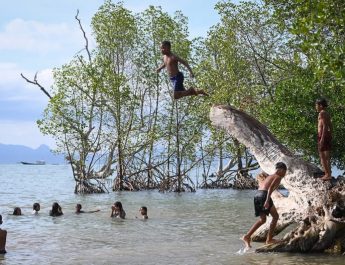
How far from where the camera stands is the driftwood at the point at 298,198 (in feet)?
40.6

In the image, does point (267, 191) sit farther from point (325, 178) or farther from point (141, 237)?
point (141, 237)

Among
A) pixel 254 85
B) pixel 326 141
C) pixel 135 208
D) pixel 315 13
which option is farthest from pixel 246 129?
pixel 254 85

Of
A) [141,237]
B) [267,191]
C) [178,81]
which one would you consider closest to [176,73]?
[178,81]

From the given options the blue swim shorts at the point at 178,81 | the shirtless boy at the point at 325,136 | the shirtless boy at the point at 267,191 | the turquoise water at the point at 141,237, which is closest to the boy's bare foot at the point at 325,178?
the shirtless boy at the point at 325,136

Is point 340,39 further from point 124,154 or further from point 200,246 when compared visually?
point 124,154

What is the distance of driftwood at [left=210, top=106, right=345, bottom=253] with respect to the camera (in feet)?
40.6

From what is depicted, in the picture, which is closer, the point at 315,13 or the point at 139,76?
the point at 315,13

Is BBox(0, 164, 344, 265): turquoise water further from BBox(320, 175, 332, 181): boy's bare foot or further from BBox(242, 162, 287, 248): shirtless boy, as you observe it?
BBox(320, 175, 332, 181): boy's bare foot

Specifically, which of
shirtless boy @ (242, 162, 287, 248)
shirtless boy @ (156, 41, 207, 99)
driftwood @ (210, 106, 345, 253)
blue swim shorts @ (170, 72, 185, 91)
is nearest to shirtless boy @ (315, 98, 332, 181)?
driftwood @ (210, 106, 345, 253)

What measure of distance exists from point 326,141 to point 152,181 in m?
28.5

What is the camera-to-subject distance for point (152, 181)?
41.1 metres

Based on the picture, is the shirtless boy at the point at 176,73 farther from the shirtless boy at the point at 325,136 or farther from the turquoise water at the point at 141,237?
the turquoise water at the point at 141,237

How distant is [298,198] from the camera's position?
43.4 ft

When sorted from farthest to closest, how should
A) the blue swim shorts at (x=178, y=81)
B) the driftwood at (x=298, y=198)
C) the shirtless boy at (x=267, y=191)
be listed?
the blue swim shorts at (x=178, y=81)
the driftwood at (x=298, y=198)
the shirtless boy at (x=267, y=191)
